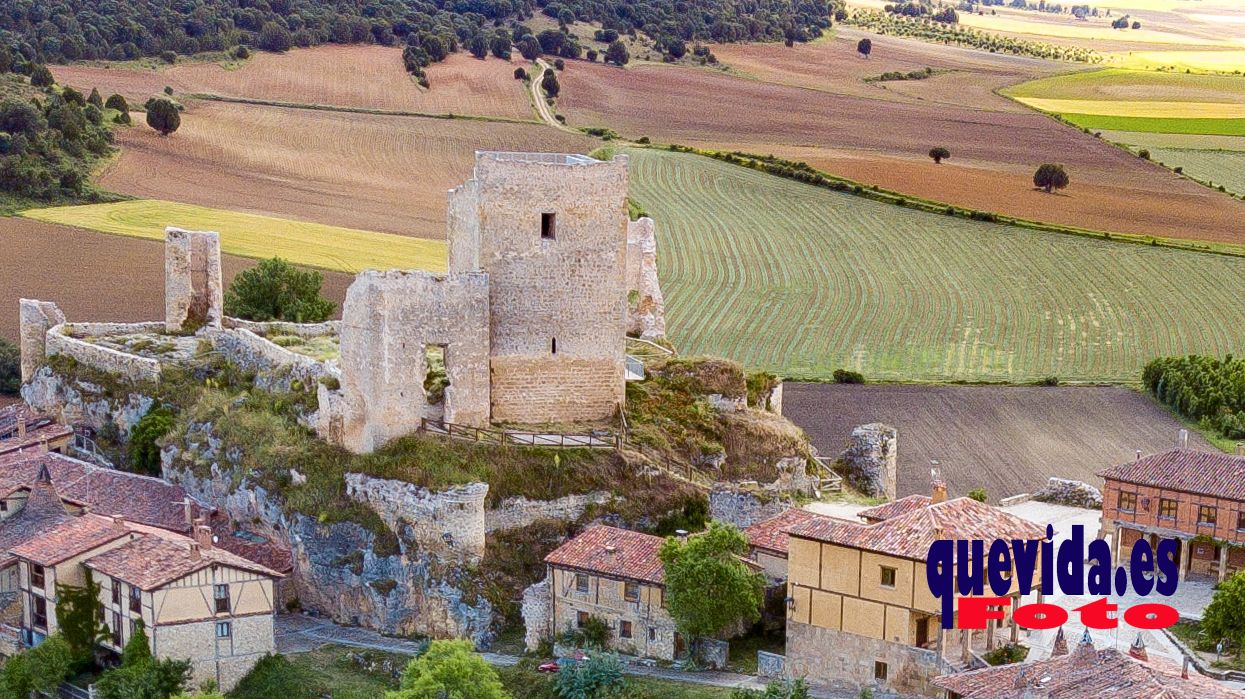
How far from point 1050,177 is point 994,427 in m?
40.7

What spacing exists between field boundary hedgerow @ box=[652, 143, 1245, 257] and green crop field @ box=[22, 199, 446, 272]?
28.5 meters

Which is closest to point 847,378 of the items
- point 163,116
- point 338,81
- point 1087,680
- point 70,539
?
point 70,539

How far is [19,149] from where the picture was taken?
103625 mm

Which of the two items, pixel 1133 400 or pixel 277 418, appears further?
pixel 1133 400

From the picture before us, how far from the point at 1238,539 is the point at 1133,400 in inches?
1100

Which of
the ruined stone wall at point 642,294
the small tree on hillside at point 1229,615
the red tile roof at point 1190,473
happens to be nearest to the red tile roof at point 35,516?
the ruined stone wall at point 642,294

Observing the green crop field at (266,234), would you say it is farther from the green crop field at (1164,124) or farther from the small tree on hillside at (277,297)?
the green crop field at (1164,124)

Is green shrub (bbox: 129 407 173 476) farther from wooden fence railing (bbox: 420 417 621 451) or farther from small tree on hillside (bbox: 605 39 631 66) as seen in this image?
small tree on hillside (bbox: 605 39 631 66)

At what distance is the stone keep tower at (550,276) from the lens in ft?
183

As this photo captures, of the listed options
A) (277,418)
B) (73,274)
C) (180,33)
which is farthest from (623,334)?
(180,33)

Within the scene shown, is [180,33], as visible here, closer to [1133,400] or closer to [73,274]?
[73,274]

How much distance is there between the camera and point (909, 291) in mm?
97875

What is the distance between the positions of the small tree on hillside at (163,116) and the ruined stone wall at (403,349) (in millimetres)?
61075

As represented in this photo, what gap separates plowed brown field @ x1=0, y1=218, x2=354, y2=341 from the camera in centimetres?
8488
